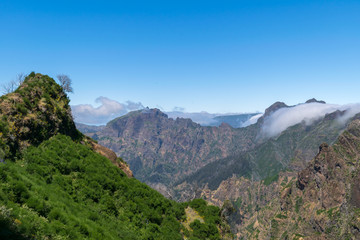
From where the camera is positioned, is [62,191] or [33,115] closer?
[62,191]

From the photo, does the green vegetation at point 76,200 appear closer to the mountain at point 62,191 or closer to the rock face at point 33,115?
the mountain at point 62,191

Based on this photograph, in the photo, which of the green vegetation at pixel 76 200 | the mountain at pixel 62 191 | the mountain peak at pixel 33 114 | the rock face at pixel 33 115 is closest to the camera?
the green vegetation at pixel 76 200

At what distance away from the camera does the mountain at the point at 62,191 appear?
15.6 meters

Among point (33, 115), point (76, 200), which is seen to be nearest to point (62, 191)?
point (76, 200)

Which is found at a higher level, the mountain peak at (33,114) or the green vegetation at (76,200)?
the mountain peak at (33,114)

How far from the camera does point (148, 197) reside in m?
33.7

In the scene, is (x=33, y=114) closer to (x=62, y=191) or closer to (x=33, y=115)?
(x=33, y=115)

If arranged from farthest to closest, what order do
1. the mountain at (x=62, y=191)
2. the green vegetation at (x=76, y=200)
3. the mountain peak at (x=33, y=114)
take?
the mountain peak at (x=33, y=114) < the mountain at (x=62, y=191) < the green vegetation at (x=76, y=200)

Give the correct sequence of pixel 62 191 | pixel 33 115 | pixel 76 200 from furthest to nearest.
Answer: pixel 33 115, pixel 76 200, pixel 62 191

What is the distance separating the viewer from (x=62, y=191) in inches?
894

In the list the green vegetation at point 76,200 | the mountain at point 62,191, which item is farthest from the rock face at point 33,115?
the green vegetation at point 76,200

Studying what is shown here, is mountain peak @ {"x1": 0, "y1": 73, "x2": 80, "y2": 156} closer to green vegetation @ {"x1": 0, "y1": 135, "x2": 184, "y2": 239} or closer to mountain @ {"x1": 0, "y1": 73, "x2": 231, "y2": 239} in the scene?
mountain @ {"x1": 0, "y1": 73, "x2": 231, "y2": 239}

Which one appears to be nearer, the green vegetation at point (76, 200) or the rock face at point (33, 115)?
the green vegetation at point (76, 200)

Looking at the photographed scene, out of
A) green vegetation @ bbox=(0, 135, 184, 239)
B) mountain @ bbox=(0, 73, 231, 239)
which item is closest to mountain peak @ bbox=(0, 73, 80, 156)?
mountain @ bbox=(0, 73, 231, 239)
